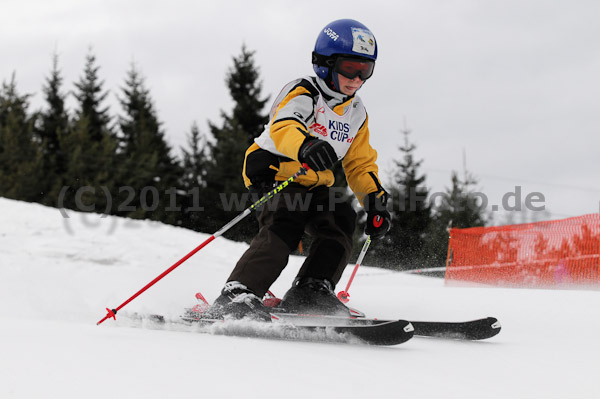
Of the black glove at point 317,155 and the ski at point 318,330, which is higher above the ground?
the black glove at point 317,155

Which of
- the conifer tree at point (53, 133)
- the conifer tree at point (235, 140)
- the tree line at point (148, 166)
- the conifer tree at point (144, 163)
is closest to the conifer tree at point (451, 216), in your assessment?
the tree line at point (148, 166)

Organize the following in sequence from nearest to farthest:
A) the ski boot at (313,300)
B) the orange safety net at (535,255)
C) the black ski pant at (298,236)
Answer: the black ski pant at (298,236), the ski boot at (313,300), the orange safety net at (535,255)

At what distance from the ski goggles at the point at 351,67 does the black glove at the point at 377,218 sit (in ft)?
2.61

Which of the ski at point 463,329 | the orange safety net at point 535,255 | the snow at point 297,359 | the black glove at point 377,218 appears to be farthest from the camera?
the orange safety net at point 535,255

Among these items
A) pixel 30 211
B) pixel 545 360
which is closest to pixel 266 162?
pixel 545 360

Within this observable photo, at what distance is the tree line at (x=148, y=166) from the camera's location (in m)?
28.1

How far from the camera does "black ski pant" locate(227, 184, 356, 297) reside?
3.16 meters

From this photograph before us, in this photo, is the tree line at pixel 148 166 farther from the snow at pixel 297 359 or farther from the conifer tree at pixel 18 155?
the snow at pixel 297 359

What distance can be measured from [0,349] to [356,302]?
139 inches

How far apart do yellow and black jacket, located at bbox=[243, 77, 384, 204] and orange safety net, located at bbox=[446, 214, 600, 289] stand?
599 cm

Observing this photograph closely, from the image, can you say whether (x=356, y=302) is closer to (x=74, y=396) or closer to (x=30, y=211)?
(x=74, y=396)

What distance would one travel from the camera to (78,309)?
15.5ft

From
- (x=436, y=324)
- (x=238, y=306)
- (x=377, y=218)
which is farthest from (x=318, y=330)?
(x=377, y=218)

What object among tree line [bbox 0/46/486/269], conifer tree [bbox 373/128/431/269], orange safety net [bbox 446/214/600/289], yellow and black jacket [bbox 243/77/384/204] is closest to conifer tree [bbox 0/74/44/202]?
tree line [bbox 0/46/486/269]
